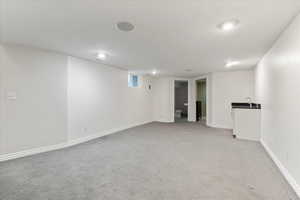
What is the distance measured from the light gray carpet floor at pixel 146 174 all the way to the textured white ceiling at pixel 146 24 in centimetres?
227

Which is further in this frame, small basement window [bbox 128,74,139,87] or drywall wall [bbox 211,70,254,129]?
small basement window [bbox 128,74,139,87]

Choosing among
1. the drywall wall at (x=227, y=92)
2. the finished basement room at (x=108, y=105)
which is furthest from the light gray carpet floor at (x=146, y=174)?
the drywall wall at (x=227, y=92)

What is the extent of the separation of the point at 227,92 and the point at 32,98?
21.0 feet

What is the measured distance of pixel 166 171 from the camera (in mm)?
2566

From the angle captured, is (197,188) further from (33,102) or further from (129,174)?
(33,102)

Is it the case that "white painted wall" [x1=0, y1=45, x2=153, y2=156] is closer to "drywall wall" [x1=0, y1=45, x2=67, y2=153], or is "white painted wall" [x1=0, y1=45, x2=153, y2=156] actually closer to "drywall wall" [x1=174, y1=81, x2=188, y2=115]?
"drywall wall" [x1=0, y1=45, x2=67, y2=153]

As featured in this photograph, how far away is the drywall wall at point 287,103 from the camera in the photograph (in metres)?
2.01

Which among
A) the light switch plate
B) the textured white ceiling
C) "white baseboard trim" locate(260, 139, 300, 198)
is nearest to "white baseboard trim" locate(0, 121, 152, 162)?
the light switch plate

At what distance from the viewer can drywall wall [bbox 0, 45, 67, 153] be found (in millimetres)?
3104

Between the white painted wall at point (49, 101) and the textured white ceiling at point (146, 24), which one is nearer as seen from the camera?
the textured white ceiling at point (146, 24)

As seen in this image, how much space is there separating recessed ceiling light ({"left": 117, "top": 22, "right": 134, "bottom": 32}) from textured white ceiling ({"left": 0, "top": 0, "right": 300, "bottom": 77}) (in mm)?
77

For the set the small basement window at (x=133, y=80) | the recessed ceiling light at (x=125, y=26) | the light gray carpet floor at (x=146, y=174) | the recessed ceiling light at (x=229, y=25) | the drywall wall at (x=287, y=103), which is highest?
the recessed ceiling light at (x=125, y=26)

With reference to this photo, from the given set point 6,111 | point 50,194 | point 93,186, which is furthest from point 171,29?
point 6,111

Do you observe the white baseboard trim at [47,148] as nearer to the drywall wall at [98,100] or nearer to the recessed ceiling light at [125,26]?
the drywall wall at [98,100]
